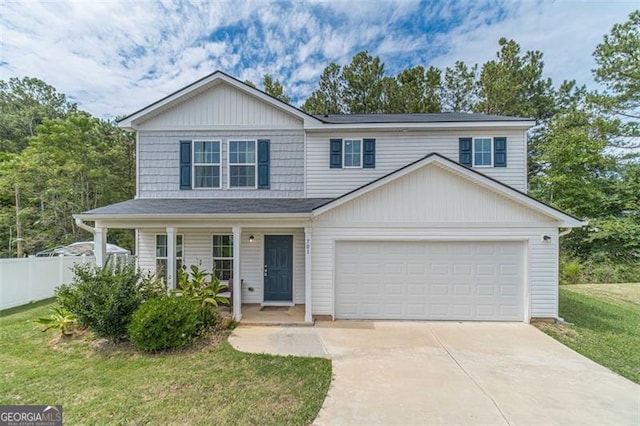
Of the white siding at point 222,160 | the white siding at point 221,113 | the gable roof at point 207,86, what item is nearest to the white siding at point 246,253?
the white siding at point 222,160

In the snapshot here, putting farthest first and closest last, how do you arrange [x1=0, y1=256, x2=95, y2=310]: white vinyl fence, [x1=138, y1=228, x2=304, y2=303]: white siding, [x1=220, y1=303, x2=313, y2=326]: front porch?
[x1=138, y1=228, x2=304, y2=303]: white siding < [x1=0, y1=256, x2=95, y2=310]: white vinyl fence < [x1=220, y1=303, x2=313, y2=326]: front porch

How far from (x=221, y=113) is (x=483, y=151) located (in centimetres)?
→ 894

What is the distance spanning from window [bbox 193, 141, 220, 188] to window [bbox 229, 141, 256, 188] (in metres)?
0.48

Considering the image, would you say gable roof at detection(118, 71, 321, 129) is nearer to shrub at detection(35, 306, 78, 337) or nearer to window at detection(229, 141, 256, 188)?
window at detection(229, 141, 256, 188)

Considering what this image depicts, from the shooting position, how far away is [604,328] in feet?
23.0

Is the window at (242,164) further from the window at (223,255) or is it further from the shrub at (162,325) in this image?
the shrub at (162,325)

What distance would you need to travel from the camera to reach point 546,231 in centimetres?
720

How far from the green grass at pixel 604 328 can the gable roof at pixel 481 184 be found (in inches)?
104

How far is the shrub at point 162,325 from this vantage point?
5.43 meters

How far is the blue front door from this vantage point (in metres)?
8.91

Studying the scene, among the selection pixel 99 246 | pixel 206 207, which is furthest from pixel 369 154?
pixel 99 246

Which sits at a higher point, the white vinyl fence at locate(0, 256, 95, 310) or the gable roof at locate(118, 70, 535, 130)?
the gable roof at locate(118, 70, 535, 130)

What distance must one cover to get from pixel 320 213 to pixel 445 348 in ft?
13.7

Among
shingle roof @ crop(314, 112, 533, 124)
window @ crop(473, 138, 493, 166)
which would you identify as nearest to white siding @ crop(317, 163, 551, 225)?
window @ crop(473, 138, 493, 166)
